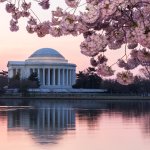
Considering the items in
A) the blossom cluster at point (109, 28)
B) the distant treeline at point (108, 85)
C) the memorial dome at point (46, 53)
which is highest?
the memorial dome at point (46, 53)

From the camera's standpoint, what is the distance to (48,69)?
153 meters

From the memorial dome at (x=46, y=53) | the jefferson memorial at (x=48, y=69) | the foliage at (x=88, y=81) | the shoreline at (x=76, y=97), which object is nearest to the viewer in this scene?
the shoreline at (x=76, y=97)

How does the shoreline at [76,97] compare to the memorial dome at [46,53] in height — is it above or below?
below

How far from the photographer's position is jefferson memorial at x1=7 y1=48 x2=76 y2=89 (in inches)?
5955

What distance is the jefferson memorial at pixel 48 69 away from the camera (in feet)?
496

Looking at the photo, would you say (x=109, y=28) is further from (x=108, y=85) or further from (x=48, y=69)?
(x=48, y=69)

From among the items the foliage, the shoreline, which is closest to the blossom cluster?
the shoreline

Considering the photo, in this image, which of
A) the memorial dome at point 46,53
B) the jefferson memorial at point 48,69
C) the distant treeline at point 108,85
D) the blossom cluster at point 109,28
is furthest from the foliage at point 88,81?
the blossom cluster at point 109,28

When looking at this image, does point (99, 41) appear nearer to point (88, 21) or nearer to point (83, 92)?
point (88, 21)

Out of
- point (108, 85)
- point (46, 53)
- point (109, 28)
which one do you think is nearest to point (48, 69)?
point (46, 53)

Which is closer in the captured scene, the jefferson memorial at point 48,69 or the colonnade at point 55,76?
the jefferson memorial at point 48,69

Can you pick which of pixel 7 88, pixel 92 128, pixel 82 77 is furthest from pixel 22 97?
pixel 92 128

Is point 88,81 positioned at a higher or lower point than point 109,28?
higher

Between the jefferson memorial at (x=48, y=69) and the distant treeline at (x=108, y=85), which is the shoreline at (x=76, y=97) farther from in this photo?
the jefferson memorial at (x=48, y=69)
